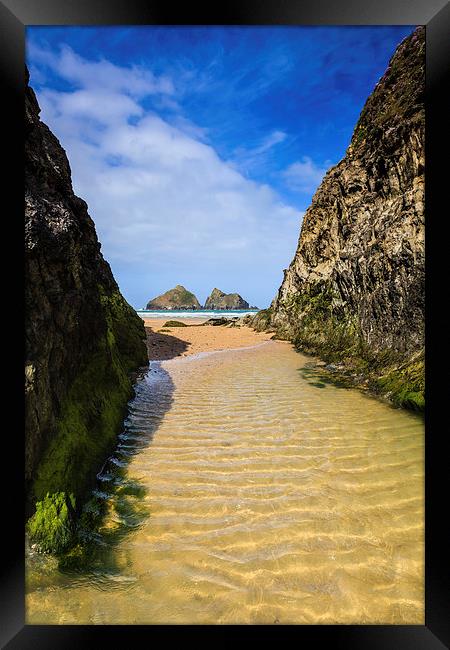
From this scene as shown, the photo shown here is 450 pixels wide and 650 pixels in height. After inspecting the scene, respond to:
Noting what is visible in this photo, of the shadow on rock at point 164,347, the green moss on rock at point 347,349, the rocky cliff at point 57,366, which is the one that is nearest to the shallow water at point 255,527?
the rocky cliff at point 57,366

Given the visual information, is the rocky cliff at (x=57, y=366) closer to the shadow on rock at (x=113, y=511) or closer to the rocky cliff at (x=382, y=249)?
the shadow on rock at (x=113, y=511)

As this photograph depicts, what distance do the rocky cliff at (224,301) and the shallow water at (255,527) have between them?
421 feet

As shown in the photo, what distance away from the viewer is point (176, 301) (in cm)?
14125

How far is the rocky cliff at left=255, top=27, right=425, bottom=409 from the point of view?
9078 mm

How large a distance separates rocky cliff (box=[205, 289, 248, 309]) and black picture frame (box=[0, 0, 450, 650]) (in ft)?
433

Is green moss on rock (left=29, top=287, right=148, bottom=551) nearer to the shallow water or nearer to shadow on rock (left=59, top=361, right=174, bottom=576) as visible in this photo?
shadow on rock (left=59, top=361, right=174, bottom=576)

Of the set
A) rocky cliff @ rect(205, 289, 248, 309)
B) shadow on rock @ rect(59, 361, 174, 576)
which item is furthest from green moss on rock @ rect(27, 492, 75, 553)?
rocky cliff @ rect(205, 289, 248, 309)

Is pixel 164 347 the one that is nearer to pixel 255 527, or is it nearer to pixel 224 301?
pixel 255 527

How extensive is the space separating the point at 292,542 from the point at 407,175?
475 inches

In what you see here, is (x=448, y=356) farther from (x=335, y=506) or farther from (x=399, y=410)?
(x=399, y=410)

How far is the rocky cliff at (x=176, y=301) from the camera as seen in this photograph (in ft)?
460

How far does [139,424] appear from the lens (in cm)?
683
